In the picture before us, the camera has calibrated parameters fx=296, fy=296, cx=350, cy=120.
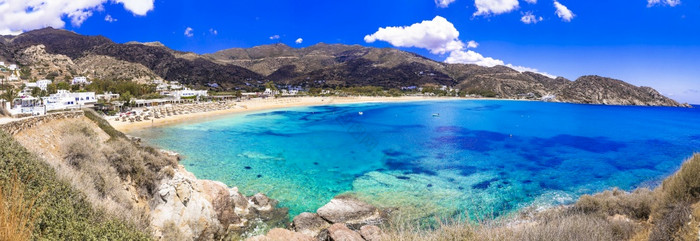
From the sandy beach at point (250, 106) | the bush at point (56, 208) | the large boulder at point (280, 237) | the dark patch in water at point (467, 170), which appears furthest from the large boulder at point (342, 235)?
the sandy beach at point (250, 106)

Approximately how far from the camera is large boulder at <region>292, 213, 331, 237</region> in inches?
397

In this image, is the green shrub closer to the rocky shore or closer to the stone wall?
the rocky shore

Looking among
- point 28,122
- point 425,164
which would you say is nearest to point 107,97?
point 28,122

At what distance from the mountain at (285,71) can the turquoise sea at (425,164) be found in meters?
75.0

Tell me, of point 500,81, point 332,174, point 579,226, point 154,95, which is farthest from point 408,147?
point 500,81

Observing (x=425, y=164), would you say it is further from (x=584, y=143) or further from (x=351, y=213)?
(x=584, y=143)

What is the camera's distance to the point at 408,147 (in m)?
26.5

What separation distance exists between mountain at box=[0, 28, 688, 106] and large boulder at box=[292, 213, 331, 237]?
294 feet

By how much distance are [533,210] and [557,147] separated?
65.0ft

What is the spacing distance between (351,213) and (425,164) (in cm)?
1022

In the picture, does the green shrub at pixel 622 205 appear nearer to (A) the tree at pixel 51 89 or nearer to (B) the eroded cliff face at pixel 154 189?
(B) the eroded cliff face at pixel 154 189

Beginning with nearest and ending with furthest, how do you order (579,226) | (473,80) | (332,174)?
(579,226) → (332,174) → (473,80)

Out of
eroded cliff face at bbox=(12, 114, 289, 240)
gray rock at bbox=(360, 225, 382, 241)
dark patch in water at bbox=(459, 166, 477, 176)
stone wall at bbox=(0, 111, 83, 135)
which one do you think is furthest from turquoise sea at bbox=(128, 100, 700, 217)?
stone wall at bbox=(0, 111, 83, 135)

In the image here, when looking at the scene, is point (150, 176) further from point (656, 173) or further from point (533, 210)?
point (656, 173)
